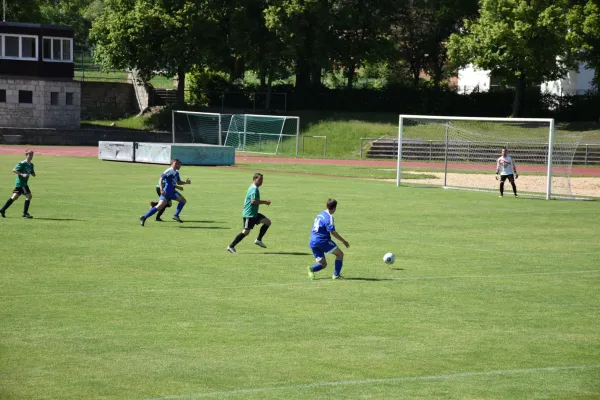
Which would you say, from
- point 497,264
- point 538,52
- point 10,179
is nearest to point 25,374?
point 497,264

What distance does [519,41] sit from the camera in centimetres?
6069

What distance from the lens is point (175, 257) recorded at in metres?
19.7

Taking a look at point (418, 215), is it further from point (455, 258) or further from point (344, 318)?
point (344, 318)

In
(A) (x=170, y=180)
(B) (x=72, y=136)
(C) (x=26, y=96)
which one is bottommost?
(A) (x=170, y=180)

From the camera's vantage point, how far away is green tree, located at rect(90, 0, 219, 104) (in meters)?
69.1

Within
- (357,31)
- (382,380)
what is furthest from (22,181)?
(357,31)

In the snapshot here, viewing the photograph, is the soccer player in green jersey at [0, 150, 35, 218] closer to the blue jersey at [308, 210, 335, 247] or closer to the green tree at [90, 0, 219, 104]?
the blue jersey at [308, 210, 335, 247]

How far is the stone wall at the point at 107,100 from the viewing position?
77125 millimetres

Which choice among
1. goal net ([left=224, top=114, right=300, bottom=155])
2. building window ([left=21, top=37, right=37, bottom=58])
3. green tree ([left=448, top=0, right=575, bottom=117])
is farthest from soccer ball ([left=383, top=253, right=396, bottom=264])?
building window ([left=21, top=37, right=37, bottom=58])

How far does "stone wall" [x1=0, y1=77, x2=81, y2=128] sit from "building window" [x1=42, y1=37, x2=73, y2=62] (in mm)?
1740

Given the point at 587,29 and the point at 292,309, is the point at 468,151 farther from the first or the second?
the point at 292,309

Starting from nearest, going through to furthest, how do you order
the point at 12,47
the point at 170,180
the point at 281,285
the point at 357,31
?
the point at 281,285
the point at 170,180
the point at 12,47
the point at 357,31

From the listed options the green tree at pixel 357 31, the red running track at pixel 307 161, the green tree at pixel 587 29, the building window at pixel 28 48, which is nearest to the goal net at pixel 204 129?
the red running track at pixel 307 161

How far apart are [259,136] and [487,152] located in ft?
60.6
